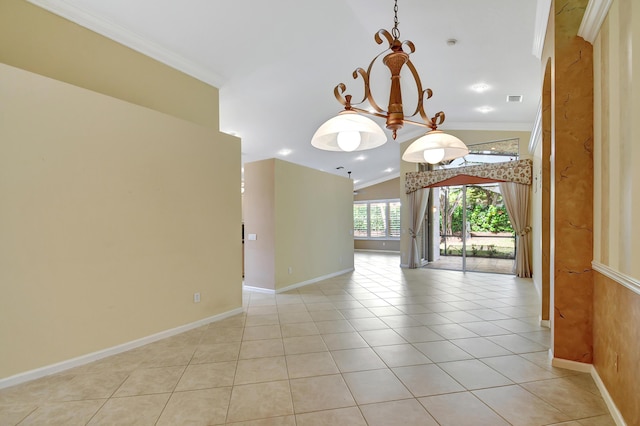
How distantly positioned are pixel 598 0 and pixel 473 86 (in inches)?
139

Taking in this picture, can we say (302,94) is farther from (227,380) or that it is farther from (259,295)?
(227,380)

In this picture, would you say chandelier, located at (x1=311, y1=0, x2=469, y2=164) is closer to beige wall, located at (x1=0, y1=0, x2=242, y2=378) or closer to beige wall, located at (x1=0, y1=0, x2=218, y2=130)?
beige wall, located at (x1=0, y1=0, x2=242, y2=378)

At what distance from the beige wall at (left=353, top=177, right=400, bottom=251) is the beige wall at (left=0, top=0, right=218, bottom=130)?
956 cm

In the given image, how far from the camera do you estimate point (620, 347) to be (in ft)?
6.52

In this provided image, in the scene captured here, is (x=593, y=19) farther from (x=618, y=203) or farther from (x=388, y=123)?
(x=388, y=123)

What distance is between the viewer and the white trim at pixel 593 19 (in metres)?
2.13

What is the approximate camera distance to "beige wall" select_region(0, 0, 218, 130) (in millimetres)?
2891

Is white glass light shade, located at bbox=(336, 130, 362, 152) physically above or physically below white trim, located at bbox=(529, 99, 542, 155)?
below

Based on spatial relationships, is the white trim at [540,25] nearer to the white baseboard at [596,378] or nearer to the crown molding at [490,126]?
the white baseboard at [596,378]

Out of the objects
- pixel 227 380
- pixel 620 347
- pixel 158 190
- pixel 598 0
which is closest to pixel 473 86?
pixel 598 0

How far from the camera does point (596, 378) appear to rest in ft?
8.06

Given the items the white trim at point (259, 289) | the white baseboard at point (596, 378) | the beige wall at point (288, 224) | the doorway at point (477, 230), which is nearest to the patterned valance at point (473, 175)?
the doorway at point (477, 230)

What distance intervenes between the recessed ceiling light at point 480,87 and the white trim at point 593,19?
2981 millimetres

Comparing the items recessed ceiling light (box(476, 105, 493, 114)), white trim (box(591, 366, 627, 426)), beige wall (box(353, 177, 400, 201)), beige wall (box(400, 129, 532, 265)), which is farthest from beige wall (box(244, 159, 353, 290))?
beige wall (box(353, 177, 400, 201))
